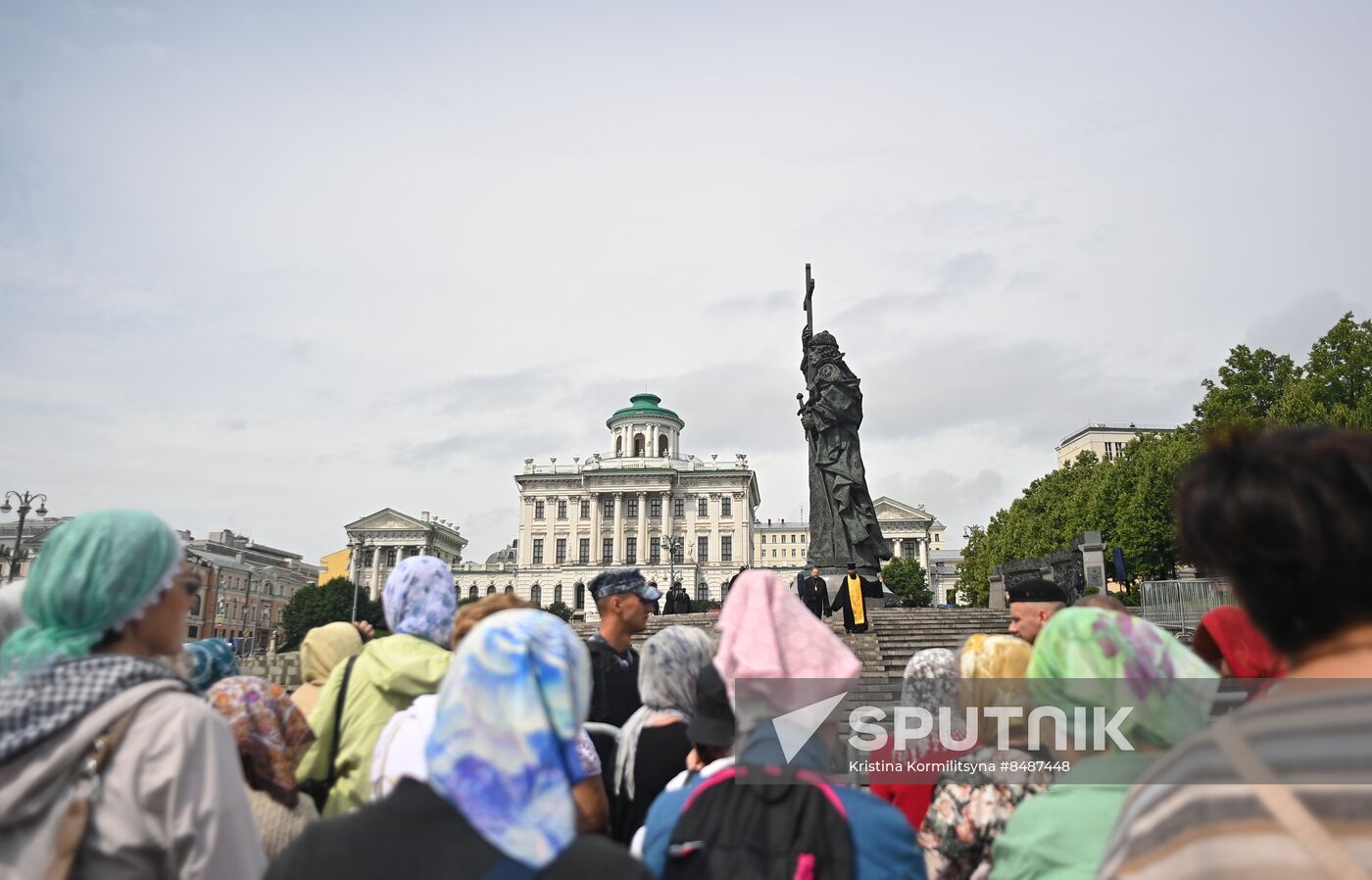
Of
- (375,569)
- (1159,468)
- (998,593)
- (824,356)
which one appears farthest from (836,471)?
(375,569)

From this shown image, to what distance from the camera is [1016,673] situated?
3.21m

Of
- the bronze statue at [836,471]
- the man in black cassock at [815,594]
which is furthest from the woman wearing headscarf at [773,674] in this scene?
the bronze statue at [836,471]

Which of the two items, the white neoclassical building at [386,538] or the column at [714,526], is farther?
the white neoclassical building at [386,538]

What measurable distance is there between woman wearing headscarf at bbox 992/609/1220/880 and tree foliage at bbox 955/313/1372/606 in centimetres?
1873

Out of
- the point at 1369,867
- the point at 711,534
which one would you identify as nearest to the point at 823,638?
the point at 1369,867

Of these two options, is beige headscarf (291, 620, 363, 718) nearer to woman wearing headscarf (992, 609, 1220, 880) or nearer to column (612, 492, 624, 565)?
woman wearing headscarf (992, 609, 1220, 880)

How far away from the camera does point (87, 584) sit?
2.43m

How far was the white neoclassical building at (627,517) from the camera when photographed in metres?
86.2

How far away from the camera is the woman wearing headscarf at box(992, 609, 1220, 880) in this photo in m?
2.25

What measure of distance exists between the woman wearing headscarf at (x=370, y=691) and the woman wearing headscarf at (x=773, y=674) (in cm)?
150

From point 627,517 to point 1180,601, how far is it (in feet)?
223

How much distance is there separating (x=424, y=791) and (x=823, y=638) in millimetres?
1271

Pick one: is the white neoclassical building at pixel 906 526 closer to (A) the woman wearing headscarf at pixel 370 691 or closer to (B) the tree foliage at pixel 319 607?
(B) the tree foliage at pixel 319 607

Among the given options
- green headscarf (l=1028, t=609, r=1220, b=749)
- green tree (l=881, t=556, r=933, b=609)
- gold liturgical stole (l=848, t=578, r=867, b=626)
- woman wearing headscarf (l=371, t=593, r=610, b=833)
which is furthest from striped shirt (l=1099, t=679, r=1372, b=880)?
green tree (l=881, t=556, r=933, b=609)
